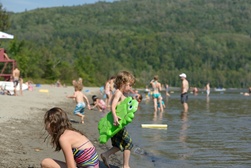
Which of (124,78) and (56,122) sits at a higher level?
(124,78)

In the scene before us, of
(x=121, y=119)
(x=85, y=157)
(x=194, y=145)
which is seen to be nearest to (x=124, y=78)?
(x=121, y=119)

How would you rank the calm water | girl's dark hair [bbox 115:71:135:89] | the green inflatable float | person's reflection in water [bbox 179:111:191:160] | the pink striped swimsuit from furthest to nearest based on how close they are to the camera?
person's reflection in water [bbox 179:111:191:160] < the calm water < girl's dark hair [bbox 115:71:135:89] < the green inflatable float < the pink striped swimsuit

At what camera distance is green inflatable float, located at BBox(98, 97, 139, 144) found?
6.82 metres

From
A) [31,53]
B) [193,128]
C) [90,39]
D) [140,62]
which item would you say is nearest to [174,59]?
[140,62]

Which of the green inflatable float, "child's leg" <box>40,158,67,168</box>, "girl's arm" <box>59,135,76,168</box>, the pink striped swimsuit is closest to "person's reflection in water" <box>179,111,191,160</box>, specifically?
the green inflatable float

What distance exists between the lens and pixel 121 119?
6848 millimetres

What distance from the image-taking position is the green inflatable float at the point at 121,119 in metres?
6.82

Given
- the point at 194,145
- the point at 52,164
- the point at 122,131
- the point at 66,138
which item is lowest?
the point at 194,145

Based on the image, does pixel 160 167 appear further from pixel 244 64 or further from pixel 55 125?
pixel 244 64

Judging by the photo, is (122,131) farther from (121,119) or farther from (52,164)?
(52,164)

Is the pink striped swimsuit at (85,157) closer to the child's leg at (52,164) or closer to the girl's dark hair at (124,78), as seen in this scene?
the child's leg at (52,164)

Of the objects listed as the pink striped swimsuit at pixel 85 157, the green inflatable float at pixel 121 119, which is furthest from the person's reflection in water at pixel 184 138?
the pink striped swimsuit at pixel 85 157

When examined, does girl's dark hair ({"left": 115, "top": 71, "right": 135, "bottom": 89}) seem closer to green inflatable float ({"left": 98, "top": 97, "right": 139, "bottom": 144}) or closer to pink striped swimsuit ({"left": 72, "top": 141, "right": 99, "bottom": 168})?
green inflatable float ({"left": 98, "top": 97, "right": 139, "bottom": 144})

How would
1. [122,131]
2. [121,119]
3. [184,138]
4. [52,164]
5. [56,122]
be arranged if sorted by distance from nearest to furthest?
[56,122], [52,164], [121,119], [122,131], [184,138]
